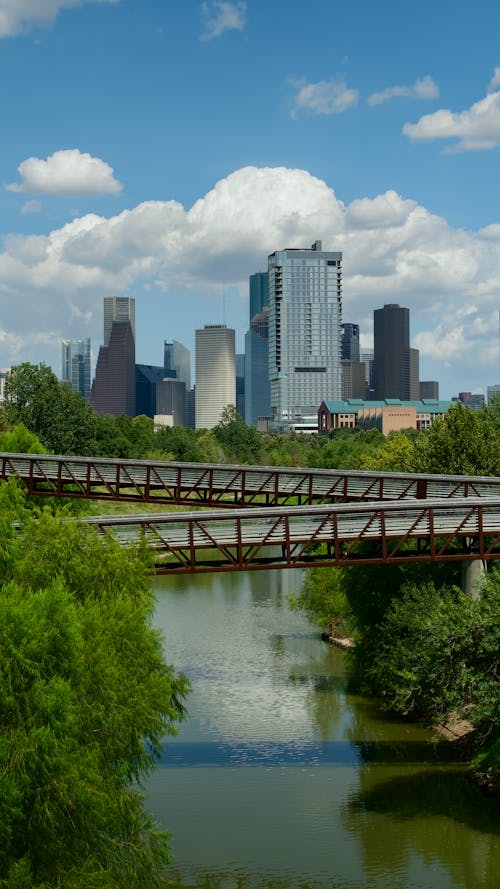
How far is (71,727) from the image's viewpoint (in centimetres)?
2611

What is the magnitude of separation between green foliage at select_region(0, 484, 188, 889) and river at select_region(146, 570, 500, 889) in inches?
135

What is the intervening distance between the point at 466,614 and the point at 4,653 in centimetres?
1784

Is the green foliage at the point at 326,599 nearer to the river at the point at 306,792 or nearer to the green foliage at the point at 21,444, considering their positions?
the river at the point at 306,792

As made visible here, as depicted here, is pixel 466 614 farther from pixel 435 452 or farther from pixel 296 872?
pixel 435 452

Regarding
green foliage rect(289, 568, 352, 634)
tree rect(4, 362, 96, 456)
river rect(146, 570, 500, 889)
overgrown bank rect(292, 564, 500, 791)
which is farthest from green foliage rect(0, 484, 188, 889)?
tree rect(4, 362, 96, 456)

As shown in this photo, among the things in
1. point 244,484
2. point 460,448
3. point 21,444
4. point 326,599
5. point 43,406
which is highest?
point 43,406

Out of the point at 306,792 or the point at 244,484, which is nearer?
the point at 306,792

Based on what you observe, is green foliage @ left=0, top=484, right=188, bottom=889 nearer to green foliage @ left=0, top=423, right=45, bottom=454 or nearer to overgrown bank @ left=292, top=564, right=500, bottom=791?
overgrown bank @ left=292, top=564, right=500, bottom=791

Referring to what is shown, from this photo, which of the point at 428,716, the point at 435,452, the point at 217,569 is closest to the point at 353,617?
the point at 428,716

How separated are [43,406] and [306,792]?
85798 millimetres

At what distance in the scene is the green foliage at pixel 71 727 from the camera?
971 inches

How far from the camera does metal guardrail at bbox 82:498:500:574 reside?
130ft

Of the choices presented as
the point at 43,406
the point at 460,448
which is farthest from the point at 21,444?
the point at 43,406

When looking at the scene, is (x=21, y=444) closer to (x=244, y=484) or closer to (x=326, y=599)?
(x=244, y=484)
